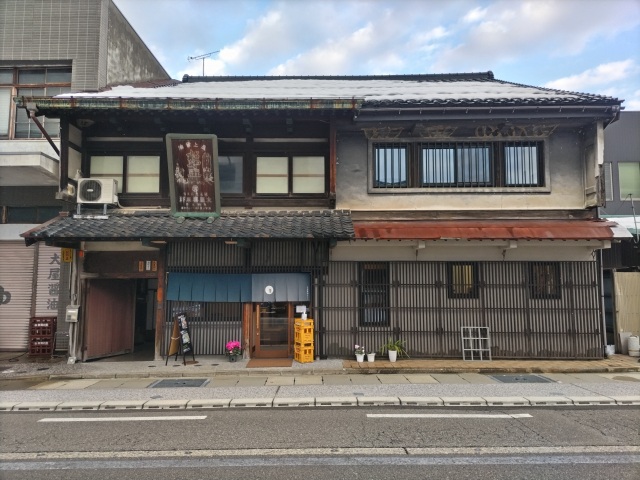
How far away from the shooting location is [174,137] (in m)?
12.9

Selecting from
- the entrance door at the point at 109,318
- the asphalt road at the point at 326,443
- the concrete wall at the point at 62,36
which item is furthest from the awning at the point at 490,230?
the concrete wall at the point at 62,36

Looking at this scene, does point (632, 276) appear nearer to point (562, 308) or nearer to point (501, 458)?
point (562, 308)

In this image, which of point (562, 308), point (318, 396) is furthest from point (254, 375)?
point (562, 308)

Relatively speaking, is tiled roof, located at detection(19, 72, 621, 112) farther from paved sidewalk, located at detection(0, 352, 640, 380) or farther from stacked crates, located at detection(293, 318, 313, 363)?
paved sidewalk, located at detection(0, 352, 640, 380)

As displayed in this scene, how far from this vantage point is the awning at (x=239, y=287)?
513 inches

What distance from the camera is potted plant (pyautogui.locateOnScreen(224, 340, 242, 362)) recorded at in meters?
12.7

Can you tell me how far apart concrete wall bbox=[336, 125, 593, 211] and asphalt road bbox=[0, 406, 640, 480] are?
6876 mm

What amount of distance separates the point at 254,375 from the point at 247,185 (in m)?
5.90

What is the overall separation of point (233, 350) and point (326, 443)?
22.3 ft

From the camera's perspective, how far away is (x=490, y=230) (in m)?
12.6

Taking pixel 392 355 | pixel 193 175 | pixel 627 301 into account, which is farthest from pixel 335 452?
pixel 627 301

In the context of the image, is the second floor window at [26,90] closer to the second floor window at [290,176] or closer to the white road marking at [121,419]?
the second floor window at [290,176]

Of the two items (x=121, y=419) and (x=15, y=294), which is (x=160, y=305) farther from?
(x=15, y=294)

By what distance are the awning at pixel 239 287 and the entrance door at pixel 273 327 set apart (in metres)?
0.48
